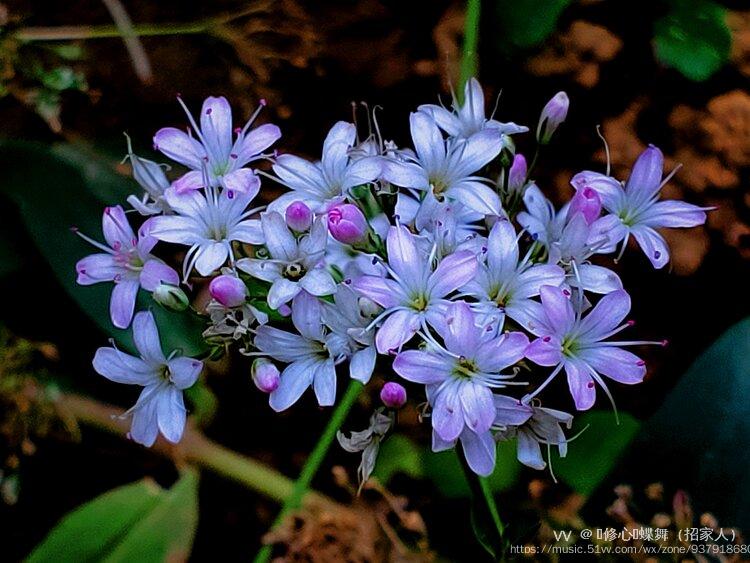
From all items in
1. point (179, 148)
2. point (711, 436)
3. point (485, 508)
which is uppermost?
point (179, 148)

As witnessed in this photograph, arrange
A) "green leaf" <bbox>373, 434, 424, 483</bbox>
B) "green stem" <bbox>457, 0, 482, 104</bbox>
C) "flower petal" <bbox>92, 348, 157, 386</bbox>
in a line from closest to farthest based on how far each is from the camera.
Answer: "flower petal" <bbox>92, 348, 157, 386</bbox>
"green stem" <bbox>457, 0, 482, 104</bbox>
"green leaf" <bbox>373, 434, 424, 483</bbox>

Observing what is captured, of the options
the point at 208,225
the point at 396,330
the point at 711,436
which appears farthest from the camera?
the point at 711,436

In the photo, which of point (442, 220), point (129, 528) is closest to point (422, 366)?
point (442, 220)

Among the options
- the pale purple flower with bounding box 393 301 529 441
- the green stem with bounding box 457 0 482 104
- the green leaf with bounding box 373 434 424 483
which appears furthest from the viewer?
the green leaf with bounding box 373 434 424 483

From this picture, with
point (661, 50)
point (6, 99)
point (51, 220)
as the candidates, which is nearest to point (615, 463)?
point (661, 50)

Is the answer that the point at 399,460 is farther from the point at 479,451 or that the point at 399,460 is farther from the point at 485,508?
the point at 479,451

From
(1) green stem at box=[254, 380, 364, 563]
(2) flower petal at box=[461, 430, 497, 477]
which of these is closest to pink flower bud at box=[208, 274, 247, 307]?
(2) flower petal at box=[461, 430, 497, 477]

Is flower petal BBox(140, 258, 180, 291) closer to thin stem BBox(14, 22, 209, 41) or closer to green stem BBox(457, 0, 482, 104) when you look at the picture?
green stem BBox(457, 0, 482, 104)

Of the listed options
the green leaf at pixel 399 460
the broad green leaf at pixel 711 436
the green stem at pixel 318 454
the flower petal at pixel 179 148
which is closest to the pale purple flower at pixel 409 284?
the flower petal at pixel 179 148
